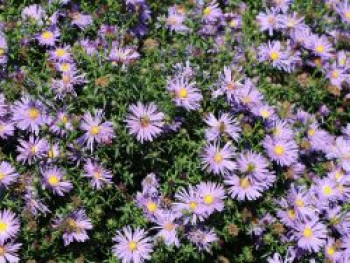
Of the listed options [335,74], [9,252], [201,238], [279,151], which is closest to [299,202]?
[279,151]

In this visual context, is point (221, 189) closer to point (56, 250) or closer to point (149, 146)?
point (149, 146)

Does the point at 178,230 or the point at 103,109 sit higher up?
the point at 103,109

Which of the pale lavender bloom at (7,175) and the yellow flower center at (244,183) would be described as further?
the yellow flower center at (244,183)

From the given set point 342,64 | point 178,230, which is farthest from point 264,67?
point 178,230

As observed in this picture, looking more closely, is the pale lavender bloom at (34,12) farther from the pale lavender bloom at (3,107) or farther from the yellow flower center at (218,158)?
the yellow flower center at (218,158)

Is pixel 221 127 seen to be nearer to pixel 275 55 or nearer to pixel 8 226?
pixel 275 55

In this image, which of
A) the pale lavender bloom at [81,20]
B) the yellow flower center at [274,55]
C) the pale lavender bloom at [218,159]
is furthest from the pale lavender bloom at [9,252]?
the yellow flower center at [274,55]
